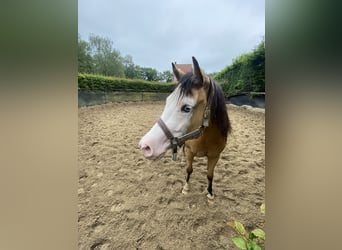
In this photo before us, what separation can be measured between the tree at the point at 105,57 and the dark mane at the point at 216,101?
0.34 m

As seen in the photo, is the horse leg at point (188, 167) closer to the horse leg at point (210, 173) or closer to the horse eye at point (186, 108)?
the horse leg at point (210, 173)

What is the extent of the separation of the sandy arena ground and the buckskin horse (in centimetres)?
4

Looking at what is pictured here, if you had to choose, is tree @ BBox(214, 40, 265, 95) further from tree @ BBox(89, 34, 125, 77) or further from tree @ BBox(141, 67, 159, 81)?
tree @ BBox(89, 34, 125, 77)

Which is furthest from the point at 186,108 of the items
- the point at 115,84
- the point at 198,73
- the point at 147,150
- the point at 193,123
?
the point at 115,84

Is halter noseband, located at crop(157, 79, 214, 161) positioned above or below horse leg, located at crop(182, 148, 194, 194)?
above

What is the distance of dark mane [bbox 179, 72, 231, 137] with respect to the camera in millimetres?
1083

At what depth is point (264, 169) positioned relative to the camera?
44.8 inches

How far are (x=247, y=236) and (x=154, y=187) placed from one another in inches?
21.3

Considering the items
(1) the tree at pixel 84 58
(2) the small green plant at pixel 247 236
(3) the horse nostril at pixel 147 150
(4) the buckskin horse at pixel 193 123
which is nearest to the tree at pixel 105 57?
(1) the tree at pixel 84 58

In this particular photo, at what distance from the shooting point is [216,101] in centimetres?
113

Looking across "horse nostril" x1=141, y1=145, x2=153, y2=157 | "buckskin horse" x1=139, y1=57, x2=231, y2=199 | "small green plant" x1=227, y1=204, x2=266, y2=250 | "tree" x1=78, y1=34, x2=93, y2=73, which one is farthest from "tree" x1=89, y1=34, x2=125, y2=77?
"small green plant" x1=227, y1=204, x2=266, y2=250

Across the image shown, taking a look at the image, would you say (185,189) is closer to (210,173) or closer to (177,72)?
(210,173)
